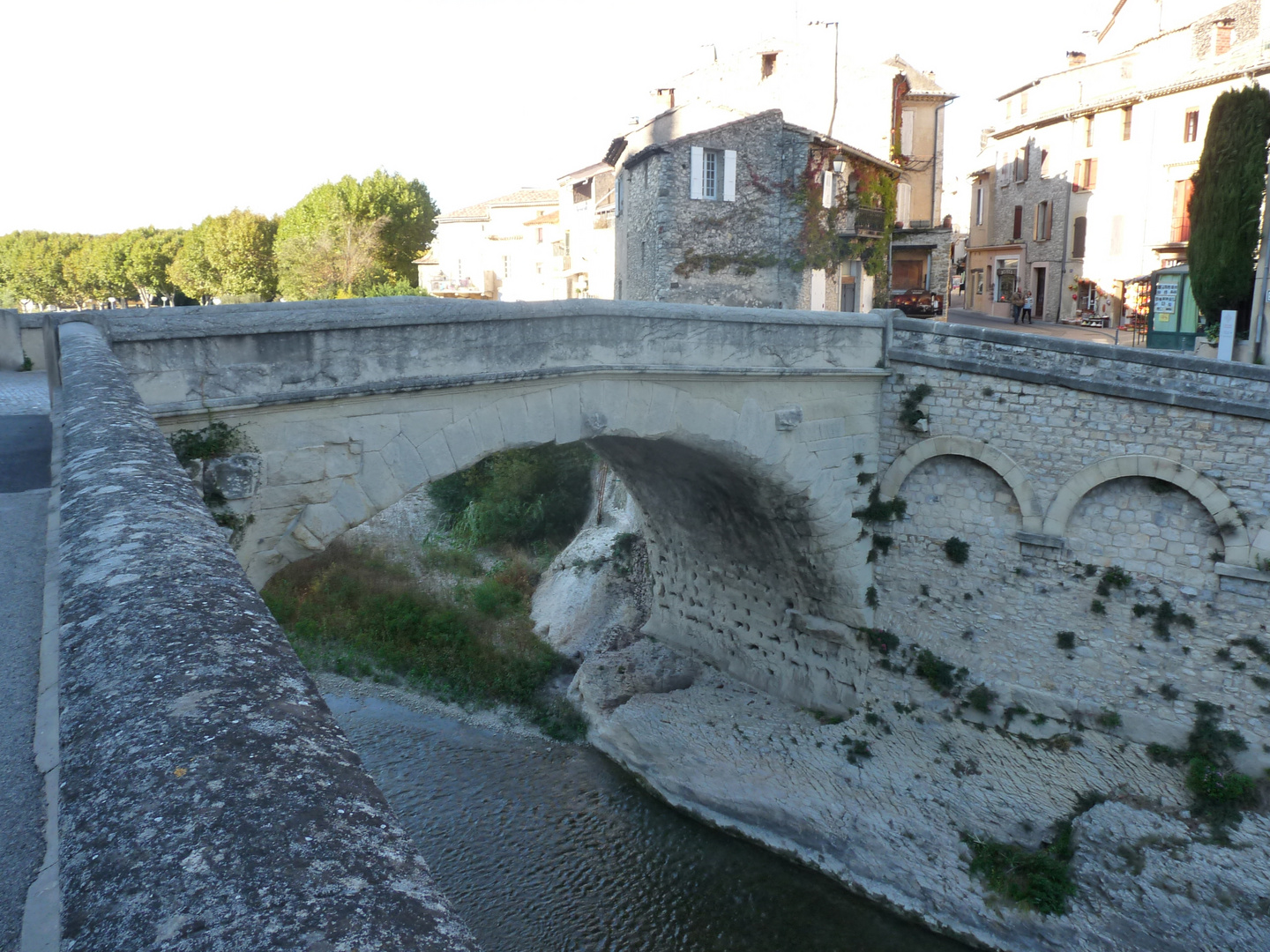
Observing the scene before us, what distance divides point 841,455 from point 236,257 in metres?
38.0

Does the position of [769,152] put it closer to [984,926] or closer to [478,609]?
[478,609]

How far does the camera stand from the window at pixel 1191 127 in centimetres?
2208

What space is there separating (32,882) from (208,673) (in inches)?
20.8

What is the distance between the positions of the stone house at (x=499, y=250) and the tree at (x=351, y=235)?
6.85ft

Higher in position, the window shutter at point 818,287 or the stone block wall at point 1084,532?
the window shutter at point 818,287

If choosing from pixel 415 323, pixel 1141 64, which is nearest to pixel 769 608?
pixel 415 323

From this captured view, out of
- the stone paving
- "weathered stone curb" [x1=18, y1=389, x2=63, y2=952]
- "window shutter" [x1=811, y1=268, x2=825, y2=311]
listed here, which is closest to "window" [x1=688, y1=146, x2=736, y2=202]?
"window shutter" [x1=811, y1=268, x2=825, y2=311]

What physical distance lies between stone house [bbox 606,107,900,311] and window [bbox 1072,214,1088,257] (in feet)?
26.4

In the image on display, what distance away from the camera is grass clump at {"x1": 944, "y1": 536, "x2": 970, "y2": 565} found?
11.0 m

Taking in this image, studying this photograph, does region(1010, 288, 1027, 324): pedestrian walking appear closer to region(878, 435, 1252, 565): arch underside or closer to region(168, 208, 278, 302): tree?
region(878, 435, 1252, 565): arch underside

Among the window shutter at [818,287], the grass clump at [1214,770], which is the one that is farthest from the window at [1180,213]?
the grass clump at [1214,770]

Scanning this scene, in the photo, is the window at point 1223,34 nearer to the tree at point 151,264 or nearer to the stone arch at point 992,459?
the stone arch at point 992,459

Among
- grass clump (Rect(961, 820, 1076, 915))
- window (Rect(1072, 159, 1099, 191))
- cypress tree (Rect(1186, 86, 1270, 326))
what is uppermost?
window (Rect(1072, 159, 1099, 191))

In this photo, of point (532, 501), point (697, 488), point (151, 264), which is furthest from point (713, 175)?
point (151, 264)
